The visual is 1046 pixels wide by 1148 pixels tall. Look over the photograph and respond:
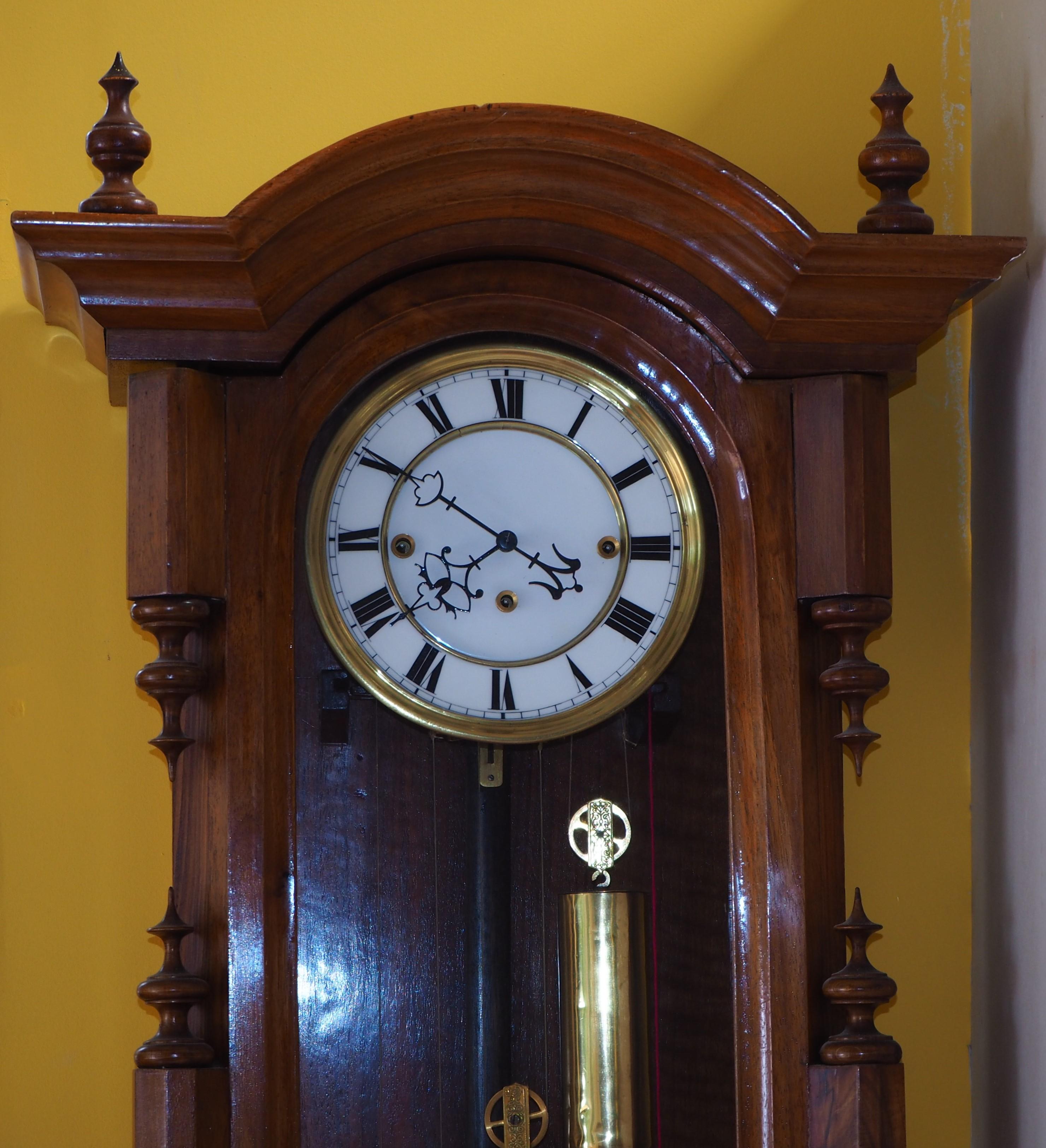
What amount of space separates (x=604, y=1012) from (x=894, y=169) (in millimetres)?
674

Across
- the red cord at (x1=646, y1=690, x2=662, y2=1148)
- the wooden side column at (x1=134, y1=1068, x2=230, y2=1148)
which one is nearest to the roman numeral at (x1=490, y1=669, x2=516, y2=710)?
the red cord at (x1=646, y1=690, x2=662, y2=1148)

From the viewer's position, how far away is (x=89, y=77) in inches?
61.4

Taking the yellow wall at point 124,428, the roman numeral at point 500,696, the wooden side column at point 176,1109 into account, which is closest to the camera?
the wooden side column at point 176,1109

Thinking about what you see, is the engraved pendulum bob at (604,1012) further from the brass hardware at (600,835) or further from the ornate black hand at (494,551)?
the ornate black hand at (494,551)

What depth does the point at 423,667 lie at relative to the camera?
1.26 m

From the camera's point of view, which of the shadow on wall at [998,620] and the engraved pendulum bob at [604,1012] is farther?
the shadow on wall at [998,620]

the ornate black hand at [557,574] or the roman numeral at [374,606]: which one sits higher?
the ornate black hand at [557,574]

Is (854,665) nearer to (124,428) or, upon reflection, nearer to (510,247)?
(510,247)

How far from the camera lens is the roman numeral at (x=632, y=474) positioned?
1.29 meters

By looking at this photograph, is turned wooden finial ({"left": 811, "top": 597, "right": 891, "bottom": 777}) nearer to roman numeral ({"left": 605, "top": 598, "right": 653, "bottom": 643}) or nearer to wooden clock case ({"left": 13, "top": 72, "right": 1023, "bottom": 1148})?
wooden clock case ({"left": 13, "top": 72, "right": 1023, "bottom": 1148})

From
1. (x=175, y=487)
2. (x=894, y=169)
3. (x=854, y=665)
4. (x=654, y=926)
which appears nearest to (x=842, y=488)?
(x=854, y=665)

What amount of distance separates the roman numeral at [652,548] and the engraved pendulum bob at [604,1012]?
0.19 metres

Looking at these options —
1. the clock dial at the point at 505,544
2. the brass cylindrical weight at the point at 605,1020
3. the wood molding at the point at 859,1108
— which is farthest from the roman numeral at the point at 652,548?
the wood molding at the point at 859,1108

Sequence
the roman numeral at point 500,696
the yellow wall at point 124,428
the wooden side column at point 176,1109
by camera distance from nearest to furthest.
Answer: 1. the wooden side column at point 176,1109
2. the roman numeral at point 500,696
3. the yellow wall at point 124,428
